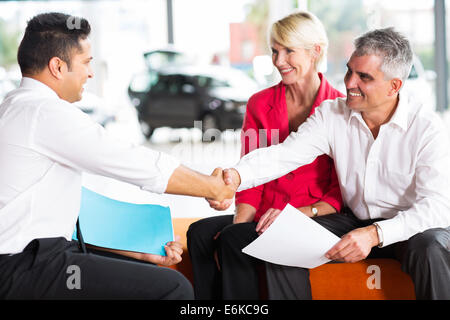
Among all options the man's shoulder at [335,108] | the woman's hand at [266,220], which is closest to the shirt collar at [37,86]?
the woman's hand at [266,220]

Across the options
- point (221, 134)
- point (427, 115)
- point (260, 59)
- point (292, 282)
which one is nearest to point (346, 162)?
point (427, 115)

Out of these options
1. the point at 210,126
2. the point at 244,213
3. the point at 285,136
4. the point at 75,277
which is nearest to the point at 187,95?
the point at 210,126

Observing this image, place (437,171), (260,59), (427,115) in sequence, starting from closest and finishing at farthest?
(437,171)
(427,115)
(260,59)

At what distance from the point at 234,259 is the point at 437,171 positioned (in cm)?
80

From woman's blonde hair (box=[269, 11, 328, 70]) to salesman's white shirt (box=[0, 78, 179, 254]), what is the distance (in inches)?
41.3

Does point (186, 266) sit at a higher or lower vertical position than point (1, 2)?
lower

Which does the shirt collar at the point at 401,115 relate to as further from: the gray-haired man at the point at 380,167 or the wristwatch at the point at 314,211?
the wristwatch at the point at 314,211

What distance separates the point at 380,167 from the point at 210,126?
Answer: 708cm

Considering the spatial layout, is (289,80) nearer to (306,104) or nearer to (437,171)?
(306,104)

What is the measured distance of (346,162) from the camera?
2.18 metres

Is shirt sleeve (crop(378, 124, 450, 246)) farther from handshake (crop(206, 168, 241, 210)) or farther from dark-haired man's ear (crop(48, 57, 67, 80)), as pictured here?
dark-haired man's ear (crop(48, 57, 67, 80))

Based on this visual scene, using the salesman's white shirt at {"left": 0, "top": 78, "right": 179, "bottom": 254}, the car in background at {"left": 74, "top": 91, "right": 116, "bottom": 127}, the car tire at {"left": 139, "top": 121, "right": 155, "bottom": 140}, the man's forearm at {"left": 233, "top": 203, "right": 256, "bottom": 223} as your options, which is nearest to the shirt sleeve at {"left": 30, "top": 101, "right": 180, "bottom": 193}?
Answer: the salesman's white shirt at {"left": 0, "top": 78, "right": 179, "bottom": 254}
